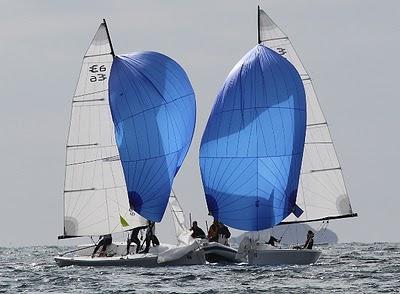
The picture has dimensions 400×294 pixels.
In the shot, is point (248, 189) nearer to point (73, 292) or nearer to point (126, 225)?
point (126, 225)

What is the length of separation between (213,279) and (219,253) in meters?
7.92

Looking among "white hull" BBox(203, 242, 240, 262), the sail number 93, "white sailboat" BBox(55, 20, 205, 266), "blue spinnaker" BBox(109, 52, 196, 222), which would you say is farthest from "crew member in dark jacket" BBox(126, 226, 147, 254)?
the sail number 93

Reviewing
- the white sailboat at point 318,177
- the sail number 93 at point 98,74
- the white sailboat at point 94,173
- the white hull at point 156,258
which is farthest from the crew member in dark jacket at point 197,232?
the sail number 93 at point 98,74

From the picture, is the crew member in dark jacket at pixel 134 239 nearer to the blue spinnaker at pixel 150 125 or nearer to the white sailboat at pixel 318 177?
the blue spinnaker at pixel 150 125

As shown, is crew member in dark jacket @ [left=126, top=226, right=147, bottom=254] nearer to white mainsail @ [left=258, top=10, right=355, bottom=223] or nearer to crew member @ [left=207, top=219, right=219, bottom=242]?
crew member @ [left=207, top=219, right=219, bottom=242]

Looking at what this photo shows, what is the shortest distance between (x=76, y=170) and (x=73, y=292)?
16.0 meters

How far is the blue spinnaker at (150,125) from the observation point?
57.7 m

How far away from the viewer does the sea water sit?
45656 mm

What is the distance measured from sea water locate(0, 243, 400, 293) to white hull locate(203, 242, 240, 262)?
0.70 m

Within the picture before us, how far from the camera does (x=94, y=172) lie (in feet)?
201

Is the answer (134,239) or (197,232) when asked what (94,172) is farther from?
(197,232)

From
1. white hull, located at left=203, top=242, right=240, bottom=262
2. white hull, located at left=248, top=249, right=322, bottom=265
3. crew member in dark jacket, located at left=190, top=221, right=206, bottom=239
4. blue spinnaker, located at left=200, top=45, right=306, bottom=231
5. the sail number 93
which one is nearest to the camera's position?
blue spinnaker, located at left=200, top=45, right=306, bottom=231

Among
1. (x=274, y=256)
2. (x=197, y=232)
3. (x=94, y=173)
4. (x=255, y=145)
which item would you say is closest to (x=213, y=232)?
(x=197, y=232)

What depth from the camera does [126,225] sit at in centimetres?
6091
